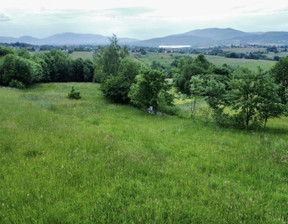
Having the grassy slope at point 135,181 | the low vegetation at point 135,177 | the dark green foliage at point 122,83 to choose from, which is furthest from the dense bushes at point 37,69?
the grassy slope at point 135,181

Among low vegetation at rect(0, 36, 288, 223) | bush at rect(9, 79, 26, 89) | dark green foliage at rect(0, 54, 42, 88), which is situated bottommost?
bush at rect(9, 79, 26, 89)

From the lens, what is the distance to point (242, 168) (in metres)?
7.30

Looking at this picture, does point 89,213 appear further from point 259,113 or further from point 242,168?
point 259,113

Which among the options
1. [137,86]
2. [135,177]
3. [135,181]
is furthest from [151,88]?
[135,181]

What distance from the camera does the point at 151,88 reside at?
2527 cm

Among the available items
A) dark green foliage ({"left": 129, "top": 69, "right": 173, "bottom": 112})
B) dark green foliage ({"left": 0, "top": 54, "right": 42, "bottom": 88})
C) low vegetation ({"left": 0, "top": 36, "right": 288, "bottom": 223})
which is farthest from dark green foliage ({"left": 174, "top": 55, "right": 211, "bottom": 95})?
low vegetation ({"left": 0, "top": 36, "right": 288, "bottom": 223})

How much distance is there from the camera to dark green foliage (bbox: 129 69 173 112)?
24750 millimetres

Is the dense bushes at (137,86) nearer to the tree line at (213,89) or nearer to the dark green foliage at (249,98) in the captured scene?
the tree line at (213,89)

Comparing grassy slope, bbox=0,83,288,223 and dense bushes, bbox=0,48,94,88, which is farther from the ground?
dense bushes, bbox=0,48,94,88

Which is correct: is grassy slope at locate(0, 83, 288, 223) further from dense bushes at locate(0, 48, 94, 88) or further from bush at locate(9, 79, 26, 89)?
dense bushes at locate(0, 48, 94, 88)

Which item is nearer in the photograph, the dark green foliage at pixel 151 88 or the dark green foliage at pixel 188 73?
the dark green foliage at pixel 151 88

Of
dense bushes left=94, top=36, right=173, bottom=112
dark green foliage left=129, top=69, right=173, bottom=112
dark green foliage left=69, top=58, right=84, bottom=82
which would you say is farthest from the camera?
dark green foliage left=69, top=58, right=84, bottom=82

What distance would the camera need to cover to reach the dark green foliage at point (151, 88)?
81.2 feet

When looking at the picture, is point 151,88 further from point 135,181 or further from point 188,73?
point 188,73
